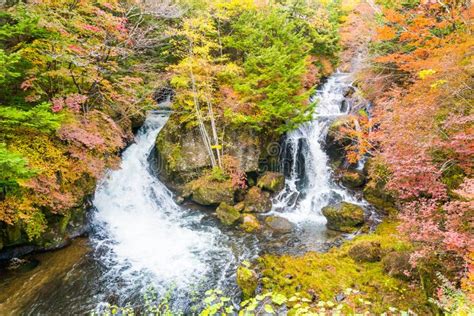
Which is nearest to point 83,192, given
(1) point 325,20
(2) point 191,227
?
(2) point 191,227

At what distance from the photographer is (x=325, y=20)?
2103 centimetres

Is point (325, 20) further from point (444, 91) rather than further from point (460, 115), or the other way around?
point (460, 115)

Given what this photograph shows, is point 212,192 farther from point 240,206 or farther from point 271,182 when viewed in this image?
point 271,182

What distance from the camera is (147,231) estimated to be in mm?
11516

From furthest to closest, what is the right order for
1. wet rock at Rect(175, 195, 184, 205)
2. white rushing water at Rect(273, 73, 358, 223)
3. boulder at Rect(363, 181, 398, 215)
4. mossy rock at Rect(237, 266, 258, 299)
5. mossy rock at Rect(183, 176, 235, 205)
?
wet rock at Rect(175, 195, 184, 205), white rushing water at Rect(273, 73, 358, 223), mossy rock at Rect(183, 176, 235, 205), boulder at Rect(363, 181, 398, 215), mossy rock at Rect(237, 266, 258, 299)

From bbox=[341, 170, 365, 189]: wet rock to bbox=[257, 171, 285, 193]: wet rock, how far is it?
10.1 feet

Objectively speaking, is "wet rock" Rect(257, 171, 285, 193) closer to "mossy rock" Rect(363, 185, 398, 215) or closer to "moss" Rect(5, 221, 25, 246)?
"mossy rock" Rect(363, 185, 398, 215)

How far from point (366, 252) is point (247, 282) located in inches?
153

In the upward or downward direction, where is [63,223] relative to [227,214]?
upward

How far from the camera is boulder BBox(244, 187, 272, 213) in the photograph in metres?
13.1

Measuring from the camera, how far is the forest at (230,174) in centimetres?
713

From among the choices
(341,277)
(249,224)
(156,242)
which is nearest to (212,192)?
(249,224)

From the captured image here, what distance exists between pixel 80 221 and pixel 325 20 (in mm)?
20235

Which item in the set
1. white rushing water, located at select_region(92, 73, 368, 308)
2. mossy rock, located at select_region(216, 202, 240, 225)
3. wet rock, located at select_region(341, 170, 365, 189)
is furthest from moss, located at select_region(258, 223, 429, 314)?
wet rock, located at select_region(341, 170, 365, 189)
